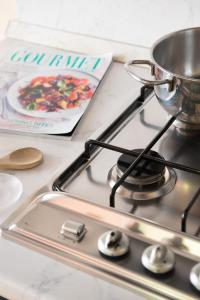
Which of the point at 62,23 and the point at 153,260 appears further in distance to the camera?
the point at 62,23

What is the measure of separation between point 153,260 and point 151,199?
0.14m

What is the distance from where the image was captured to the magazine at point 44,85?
99 centimetres

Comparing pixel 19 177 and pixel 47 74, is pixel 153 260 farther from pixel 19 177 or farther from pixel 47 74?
pixel 47 74

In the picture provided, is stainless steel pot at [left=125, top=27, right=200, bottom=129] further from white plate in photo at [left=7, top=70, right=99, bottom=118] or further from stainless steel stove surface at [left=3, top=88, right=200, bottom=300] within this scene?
white plate in photo at [left=7, top=70, right=99, bottom=118]

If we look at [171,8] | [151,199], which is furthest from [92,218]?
[171,8]

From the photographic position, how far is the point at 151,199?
78 cm

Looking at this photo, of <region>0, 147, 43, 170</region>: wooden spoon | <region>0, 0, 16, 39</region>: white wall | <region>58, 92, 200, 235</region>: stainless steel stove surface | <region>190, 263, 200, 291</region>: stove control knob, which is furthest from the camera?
<region>0, 0, 16, 39</region>: white wall

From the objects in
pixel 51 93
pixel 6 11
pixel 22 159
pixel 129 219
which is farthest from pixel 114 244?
pixel 6 11

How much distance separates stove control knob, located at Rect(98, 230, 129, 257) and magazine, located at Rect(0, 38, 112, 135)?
31 centimetres

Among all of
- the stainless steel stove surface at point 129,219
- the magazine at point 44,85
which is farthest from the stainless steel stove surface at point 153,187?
the magazine at point 44,85

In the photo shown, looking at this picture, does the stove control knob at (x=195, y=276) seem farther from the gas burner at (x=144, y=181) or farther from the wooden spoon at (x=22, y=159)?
the wooden spoon at (x=22, y=159)

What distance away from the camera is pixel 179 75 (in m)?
0.82

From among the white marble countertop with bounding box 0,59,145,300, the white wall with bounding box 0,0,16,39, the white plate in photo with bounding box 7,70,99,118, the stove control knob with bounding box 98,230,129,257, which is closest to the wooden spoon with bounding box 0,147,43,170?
the white marble countertop with bounding box 0,59,145,300

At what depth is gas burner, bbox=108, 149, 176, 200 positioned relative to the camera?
78 centimetres
